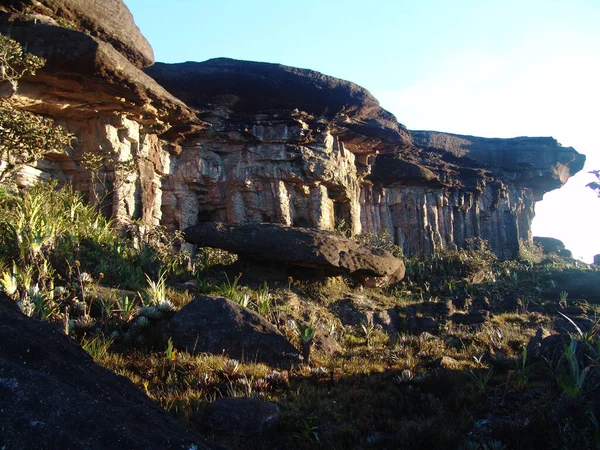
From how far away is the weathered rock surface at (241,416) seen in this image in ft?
14.3

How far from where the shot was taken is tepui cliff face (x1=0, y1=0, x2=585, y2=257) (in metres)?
15.2

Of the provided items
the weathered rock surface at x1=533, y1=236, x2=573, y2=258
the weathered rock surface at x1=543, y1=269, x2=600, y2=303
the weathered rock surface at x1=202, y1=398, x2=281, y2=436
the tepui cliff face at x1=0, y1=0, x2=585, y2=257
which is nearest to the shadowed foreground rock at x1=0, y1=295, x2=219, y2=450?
the weathered rock surface at x1=202, y1=398, x2=281, y2=436

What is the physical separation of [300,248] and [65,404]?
382 inches

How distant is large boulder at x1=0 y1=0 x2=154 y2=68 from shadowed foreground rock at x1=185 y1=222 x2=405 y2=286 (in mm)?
9250

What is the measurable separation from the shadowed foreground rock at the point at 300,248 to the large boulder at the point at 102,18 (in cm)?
925

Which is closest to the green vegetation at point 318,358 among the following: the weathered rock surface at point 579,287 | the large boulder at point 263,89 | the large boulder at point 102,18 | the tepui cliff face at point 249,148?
the tepui cliff face at point 249,148

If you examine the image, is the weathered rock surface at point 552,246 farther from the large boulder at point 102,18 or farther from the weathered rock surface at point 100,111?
the large boulder at point 102,18

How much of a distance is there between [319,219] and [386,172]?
7.91 meters

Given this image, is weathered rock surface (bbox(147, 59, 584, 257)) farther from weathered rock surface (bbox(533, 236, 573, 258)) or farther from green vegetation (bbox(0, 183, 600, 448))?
weathered rock surface (bbox(533, 236, 573, 258))

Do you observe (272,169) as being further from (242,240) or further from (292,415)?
(292,415)

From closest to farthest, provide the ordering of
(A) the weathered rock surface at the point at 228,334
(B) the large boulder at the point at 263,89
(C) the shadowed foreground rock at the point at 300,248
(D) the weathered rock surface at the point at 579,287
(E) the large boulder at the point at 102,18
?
1. (A) the weathered rock surface at the point at 228,334
2. (C) the shadowed foreground rock at the point at 300,248
3. (E) the large boulder at the point at 102,18
4. (D) the weathered rock surface at the point at 579,287
5. (B) the large boulder at the point at 263,89

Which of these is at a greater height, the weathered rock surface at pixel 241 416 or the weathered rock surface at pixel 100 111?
the weathered rock surface at pixel 100 111

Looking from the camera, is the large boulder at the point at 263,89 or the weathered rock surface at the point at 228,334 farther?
the large boulder at the point at 263,89

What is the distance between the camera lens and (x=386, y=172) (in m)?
28.8
